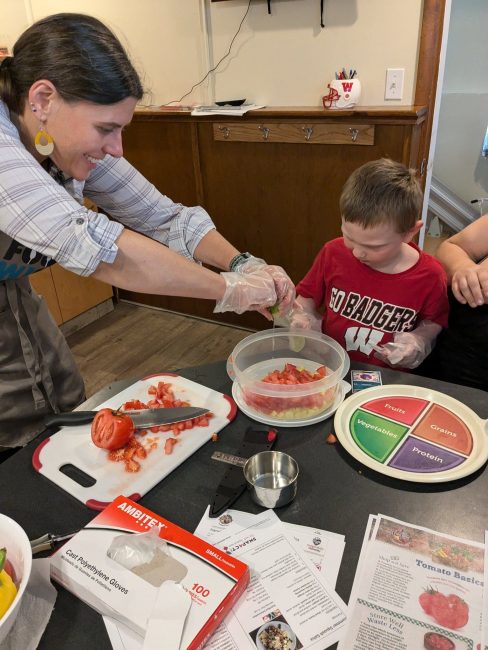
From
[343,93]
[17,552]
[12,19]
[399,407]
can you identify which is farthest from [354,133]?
[12,19]

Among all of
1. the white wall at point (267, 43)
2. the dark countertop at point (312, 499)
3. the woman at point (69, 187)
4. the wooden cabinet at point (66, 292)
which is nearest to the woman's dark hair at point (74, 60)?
the woman at point (69, 187)

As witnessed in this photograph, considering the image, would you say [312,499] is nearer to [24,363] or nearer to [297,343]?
[297,343]

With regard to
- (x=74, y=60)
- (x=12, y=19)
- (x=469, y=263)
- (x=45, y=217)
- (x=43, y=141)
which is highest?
(x=12, y=19)

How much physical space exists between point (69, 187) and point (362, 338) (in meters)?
0.94

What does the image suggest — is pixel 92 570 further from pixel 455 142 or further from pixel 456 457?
pixel 455 142

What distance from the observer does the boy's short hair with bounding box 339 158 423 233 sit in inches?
51.7

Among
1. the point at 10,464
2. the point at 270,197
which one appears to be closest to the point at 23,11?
the point at 270,197

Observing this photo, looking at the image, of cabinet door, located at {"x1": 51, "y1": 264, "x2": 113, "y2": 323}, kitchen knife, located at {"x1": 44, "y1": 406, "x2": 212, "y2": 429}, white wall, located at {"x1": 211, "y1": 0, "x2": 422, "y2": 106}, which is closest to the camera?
kitchen knife, located at {"x1": 44, "y1": 406, "x2": 212, "y2": 429}

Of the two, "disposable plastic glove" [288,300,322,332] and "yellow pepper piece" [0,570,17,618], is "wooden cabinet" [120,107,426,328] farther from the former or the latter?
"yellow pepper piece" [0,570,17,618]

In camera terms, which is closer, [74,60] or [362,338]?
[74,60]

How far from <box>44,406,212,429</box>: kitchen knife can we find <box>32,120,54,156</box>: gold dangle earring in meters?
0.57

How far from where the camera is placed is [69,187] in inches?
49.6

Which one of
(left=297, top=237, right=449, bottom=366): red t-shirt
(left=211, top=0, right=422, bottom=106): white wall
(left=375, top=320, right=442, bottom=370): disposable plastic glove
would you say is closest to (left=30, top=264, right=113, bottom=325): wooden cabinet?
(left=211, top=0, right=422, bottom=106): white wall

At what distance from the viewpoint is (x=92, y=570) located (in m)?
0.73
